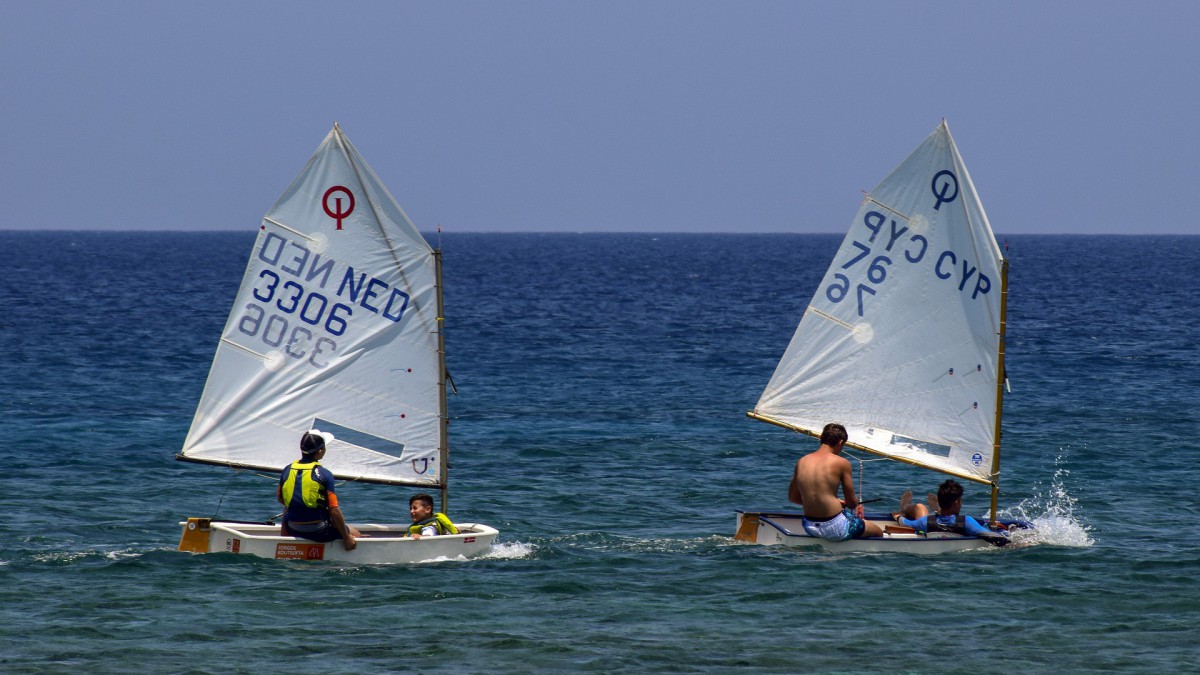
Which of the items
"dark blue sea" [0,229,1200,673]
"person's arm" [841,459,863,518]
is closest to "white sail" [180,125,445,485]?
"dark blue sea" [0,229,1200,673]

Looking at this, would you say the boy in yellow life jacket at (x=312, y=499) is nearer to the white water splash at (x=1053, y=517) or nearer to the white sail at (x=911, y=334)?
the white sail at (x=911, y=334)

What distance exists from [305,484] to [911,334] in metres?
8.81

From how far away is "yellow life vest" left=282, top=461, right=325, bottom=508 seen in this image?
1786 centimetres

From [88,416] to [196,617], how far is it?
58.7ft

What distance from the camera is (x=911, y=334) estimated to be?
20938mm

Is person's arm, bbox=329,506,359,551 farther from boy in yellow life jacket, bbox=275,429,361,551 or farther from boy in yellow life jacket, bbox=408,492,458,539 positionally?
boy in yellow life jacket, bbox=408,492,458,539

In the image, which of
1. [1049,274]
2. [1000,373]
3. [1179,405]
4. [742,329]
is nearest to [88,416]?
[1000,373]

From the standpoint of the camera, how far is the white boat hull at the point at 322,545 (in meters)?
18.4

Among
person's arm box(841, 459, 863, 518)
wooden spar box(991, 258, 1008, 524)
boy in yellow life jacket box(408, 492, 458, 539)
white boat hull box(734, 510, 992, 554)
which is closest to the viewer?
person's arm box(841, 459, 863, 518)

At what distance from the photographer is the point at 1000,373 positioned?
2022 cm

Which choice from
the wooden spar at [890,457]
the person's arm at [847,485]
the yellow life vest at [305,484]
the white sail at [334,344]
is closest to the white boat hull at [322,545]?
the yellow life vest at [305,484]

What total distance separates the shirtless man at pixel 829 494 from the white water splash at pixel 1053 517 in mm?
2701

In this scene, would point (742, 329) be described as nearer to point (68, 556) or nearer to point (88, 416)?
point (88, 416)

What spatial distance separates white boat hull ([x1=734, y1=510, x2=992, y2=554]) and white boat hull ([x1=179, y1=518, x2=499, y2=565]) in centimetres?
359
